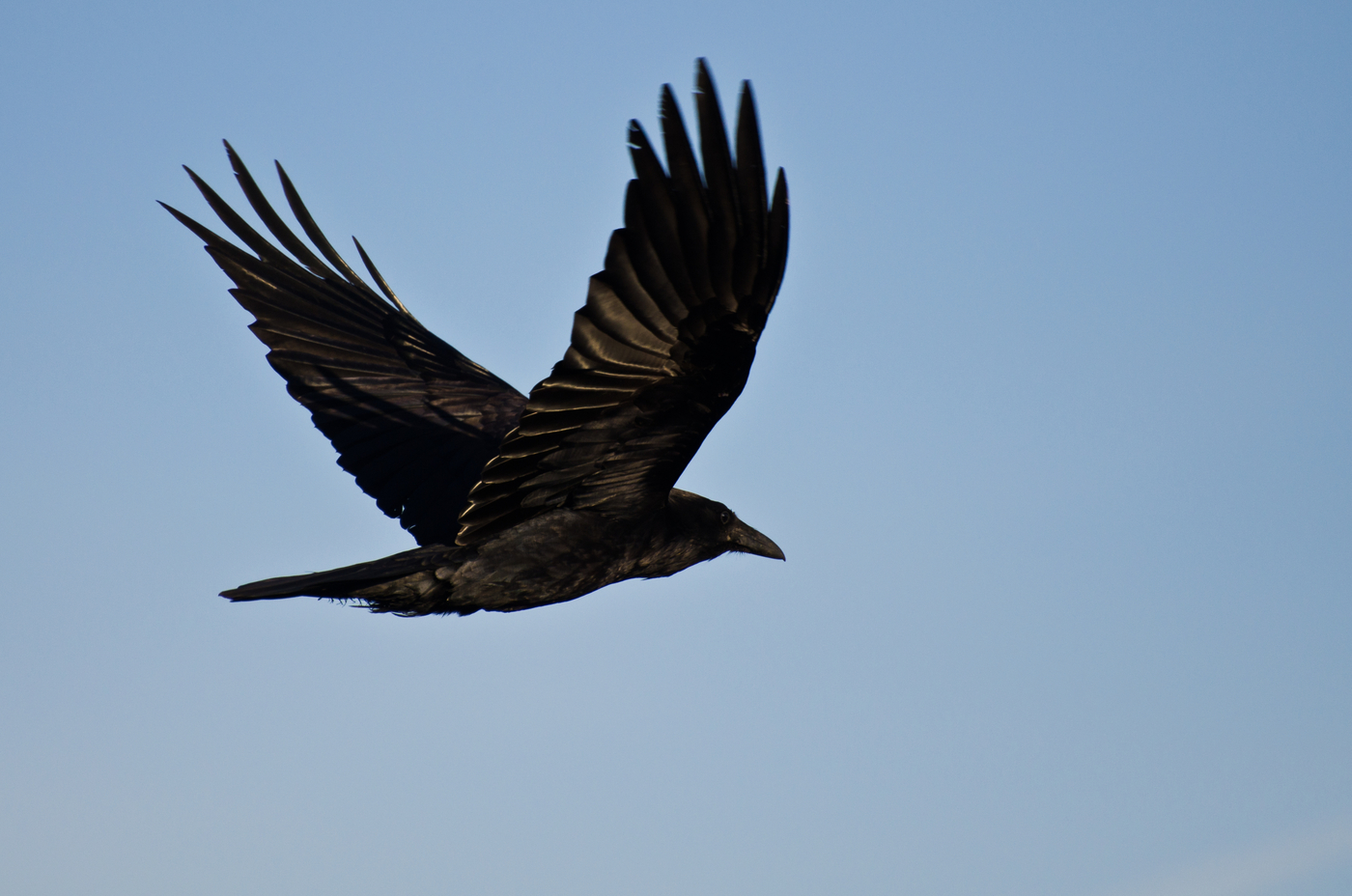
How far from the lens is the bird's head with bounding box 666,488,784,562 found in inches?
270

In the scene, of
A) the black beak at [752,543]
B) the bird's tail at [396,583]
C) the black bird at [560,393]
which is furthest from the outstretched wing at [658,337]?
the black beak at [752,543]

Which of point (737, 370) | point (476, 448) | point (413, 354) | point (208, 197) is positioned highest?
point (208, 197)

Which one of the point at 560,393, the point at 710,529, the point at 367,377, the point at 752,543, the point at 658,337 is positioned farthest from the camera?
the point at 367,377

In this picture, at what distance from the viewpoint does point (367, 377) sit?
796cm

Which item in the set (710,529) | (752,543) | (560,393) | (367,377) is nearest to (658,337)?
(560,393)

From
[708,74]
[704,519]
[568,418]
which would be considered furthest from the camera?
[704,519]

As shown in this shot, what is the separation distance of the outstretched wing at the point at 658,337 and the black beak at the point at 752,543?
1502 mm

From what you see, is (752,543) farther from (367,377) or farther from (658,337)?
(658,337)

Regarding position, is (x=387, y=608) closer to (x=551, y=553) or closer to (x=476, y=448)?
(x=551, y=553)

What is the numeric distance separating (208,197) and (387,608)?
9.81 ft

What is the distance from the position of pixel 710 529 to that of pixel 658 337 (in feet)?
8.11

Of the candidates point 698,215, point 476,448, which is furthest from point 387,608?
point 698,215

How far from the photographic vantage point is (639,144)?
4.16 meters

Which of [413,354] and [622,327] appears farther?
[413,354]
